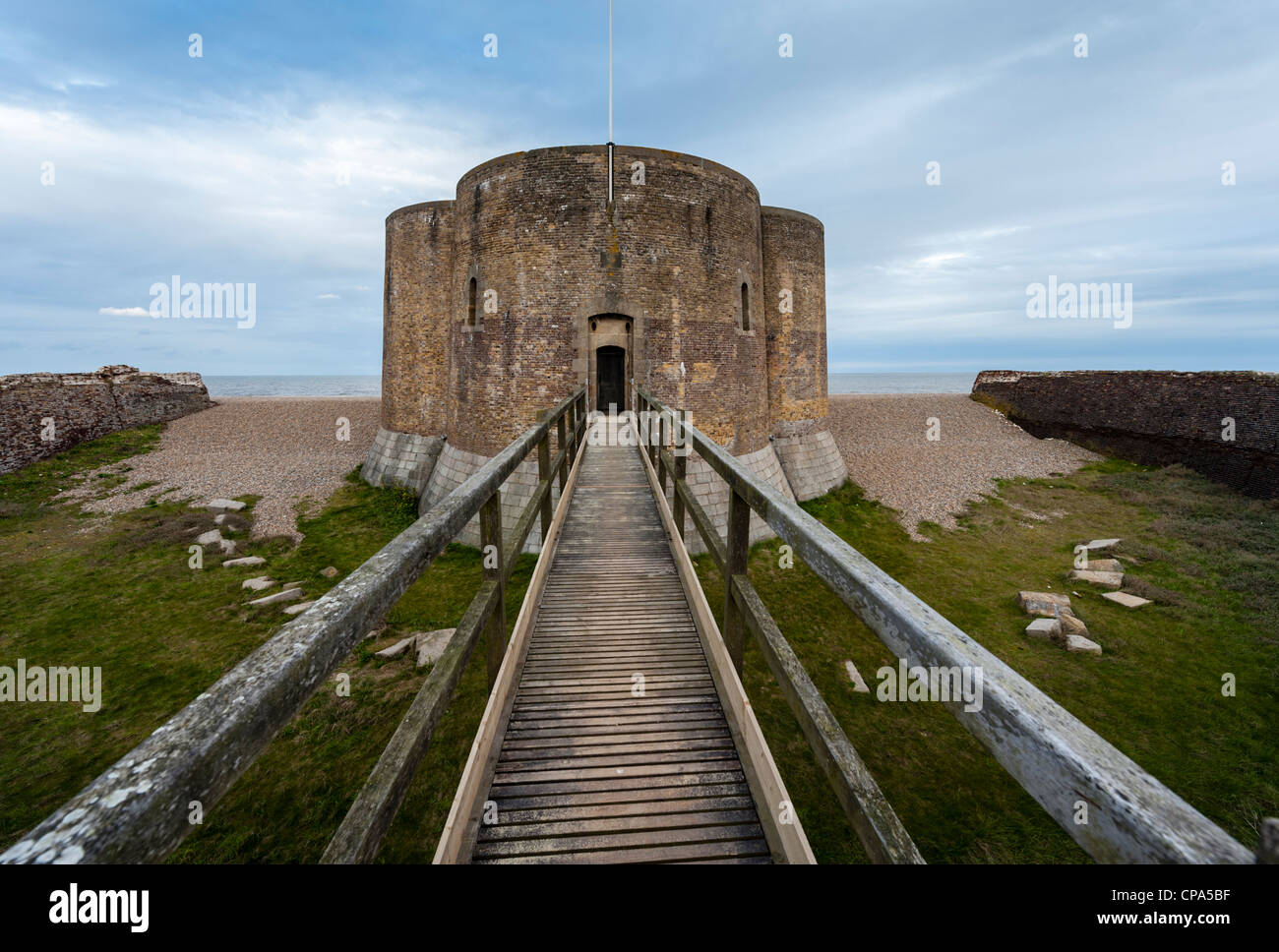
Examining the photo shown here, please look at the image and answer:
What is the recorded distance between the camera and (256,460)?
17.2 metres

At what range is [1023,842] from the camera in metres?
4.76

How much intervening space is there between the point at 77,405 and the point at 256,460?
633 cm

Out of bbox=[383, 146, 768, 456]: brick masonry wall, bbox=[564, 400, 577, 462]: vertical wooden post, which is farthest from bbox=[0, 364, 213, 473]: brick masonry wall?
bbox=[564, 400, 577, 462]: vertical wooden post

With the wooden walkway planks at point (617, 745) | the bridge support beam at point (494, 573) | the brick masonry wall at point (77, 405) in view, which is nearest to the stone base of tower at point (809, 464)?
the wooden walkway planks at point (617, 745)

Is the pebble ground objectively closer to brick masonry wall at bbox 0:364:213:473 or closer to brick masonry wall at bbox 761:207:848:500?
brick masonry wall at bbox 0:364:213:473

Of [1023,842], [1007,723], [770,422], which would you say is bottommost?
[1023,842]

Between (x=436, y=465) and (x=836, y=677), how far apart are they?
431 inches

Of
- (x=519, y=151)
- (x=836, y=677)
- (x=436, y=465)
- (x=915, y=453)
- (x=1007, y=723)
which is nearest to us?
(x=1007, y=723)

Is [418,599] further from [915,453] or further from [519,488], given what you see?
[915,453]

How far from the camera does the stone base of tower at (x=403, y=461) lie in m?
14.9

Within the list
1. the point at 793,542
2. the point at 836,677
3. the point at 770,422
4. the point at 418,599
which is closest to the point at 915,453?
the point at 770,422

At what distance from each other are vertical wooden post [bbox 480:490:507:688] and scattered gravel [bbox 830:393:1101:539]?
1273cm

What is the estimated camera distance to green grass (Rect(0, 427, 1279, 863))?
5.02 m

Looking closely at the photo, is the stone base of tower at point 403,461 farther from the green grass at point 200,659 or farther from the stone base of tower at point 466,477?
the green grass at point 200,659
